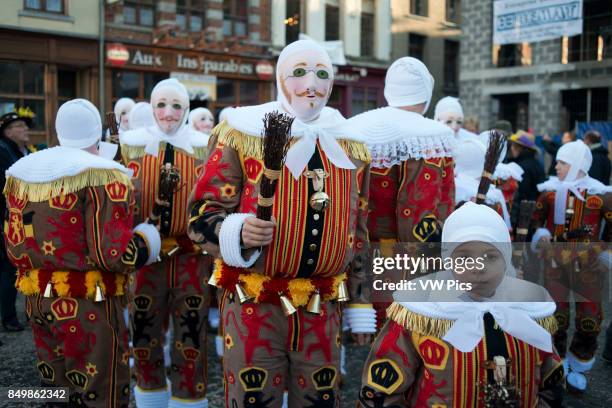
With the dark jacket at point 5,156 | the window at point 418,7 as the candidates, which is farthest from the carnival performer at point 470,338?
the window at point 418,7

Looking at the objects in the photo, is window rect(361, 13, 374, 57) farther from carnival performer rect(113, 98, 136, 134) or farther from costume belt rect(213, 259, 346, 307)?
costume belt rect(213, 259, 346, 307)

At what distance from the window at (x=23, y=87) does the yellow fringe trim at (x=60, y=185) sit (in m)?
12.2

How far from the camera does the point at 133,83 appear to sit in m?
16.7

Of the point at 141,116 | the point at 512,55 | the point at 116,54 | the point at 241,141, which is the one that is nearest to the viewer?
the point at 241,141

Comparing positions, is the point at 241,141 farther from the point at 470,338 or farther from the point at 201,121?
the point at 201,121

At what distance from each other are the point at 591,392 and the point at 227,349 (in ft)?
11.2

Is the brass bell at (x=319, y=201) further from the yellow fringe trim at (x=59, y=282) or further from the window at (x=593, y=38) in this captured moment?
the window at (x=593, y=38)

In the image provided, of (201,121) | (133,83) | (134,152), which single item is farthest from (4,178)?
(133,83)

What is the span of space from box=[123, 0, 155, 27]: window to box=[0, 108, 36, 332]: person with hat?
10849mm

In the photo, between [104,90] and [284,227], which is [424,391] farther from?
[104,90]

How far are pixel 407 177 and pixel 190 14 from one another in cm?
1532

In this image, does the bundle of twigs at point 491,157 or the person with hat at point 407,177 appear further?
the person with hat at point 407,177

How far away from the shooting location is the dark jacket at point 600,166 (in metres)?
7.90

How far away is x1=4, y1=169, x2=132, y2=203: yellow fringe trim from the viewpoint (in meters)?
3.11
